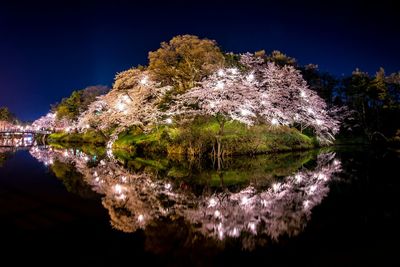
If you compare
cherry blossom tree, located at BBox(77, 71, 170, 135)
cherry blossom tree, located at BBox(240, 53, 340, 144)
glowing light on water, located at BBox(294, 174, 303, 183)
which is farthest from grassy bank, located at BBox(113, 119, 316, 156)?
glowing light on water, located at BBox(294, 174, 303, 183)

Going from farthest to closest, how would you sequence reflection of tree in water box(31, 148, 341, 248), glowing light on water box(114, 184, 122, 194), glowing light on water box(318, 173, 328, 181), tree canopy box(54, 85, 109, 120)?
1. tree canopy box(54, 85, 109, 120)
2. glowing light on water box(318, 173, 328, 181)
3. glowing light on water box(114, 184, 122, 194)
4. reflection of tree in water box(31, 148, 341, 248)

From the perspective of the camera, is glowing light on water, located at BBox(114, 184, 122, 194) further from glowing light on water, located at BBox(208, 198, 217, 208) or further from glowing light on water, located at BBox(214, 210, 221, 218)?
glowing light on water, located at BBox(214, 210, 221, 218)

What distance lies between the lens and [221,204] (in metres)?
9.51

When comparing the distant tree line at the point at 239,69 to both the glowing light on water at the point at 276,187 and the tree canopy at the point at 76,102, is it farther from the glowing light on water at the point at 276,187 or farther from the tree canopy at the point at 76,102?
the glowing light on water at the point at 276,187

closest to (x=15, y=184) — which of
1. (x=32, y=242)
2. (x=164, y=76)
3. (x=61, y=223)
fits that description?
(x=61, y=223)

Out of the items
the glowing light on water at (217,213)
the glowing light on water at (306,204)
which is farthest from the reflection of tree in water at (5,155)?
the glowing light on water at (306,204)

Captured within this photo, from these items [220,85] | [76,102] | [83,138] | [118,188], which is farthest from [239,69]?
[76,102]

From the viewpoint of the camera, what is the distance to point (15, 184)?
13156 millimetres

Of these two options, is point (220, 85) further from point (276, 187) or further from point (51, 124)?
point (51, 124)

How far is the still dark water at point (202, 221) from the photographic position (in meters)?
5.51

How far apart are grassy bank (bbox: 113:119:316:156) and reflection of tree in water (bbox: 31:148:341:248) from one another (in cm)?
1084

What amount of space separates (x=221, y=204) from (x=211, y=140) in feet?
51.5

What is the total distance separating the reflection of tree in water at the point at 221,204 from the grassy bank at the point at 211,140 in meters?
10.8

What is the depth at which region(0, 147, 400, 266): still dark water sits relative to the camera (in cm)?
551
